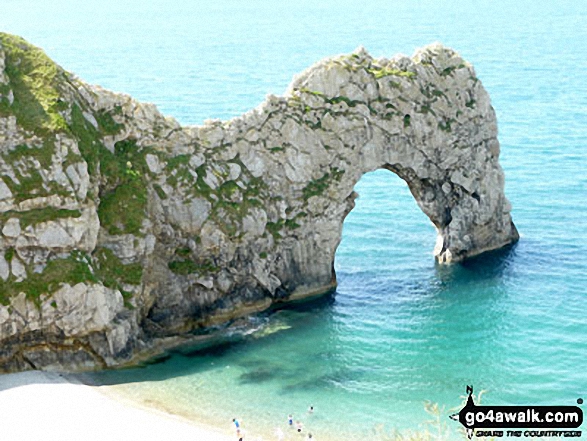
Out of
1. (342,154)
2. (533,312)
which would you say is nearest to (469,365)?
(533,312)

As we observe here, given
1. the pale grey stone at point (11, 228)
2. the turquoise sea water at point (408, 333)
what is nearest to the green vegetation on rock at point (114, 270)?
the pale grey stone at point (11, 228)

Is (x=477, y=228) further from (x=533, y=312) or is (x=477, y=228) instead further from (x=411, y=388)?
(x=411, y=388)

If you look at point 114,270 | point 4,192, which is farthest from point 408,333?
point 4,192

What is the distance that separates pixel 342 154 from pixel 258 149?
7801mm

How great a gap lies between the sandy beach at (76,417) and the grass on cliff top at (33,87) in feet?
58.8

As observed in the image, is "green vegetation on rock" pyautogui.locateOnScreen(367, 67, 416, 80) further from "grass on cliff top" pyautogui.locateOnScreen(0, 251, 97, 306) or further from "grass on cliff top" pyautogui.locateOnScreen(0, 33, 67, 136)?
"grass on cliff top" pyautogui.locateOnScreen(0, 251, 97, 306)

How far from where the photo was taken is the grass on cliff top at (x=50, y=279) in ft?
213

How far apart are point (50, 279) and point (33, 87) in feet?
46.2

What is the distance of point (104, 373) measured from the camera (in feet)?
219

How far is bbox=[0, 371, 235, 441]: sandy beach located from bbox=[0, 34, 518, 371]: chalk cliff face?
3.92 metres

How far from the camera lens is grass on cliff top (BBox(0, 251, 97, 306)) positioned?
213ft
